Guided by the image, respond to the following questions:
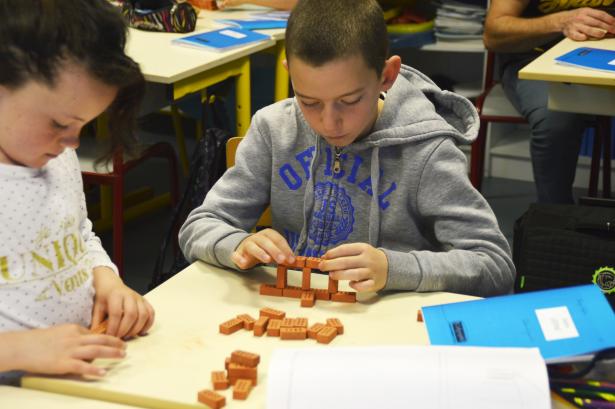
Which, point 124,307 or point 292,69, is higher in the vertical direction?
point 292,69

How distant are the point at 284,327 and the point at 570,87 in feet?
6.33

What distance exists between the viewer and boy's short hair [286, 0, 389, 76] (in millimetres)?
1673

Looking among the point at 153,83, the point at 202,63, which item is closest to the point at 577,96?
the point at 202,63

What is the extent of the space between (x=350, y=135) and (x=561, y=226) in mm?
1017

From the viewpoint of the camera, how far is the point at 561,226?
2514mm

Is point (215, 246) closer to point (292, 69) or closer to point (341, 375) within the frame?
point (292, 69)

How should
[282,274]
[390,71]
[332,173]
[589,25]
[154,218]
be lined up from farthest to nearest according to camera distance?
[154,218]
[589,25]
[332,173]
[390,71]
[282,274]

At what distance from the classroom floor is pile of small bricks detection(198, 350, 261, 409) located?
2210 millimetres

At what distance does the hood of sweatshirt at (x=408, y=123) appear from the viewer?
183 centimetres

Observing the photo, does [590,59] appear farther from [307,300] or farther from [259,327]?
[259,327]

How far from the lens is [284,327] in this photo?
1.42 metres

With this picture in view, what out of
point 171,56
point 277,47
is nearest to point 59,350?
point 171,56

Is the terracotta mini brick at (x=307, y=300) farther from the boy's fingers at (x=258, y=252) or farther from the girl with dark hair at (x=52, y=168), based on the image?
the girl with dark hair at (x=52, y=168)

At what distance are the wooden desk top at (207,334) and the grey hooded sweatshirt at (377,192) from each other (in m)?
0.10
